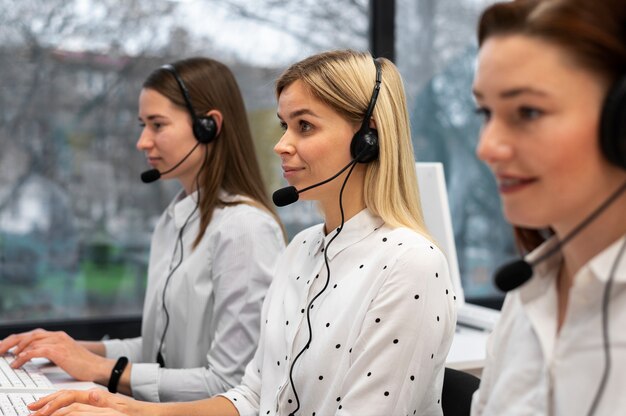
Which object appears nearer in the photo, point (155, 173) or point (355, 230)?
point (355, 230)

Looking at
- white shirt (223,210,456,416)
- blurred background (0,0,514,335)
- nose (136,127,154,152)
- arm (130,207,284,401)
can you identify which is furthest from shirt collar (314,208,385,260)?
blurred background (0,0,514,335)

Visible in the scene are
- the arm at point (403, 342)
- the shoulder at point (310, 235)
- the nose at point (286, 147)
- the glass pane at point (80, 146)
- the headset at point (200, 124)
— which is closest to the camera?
the arm at point (403, 342)

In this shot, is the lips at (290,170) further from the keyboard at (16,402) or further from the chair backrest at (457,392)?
the keyboard at (16,402)

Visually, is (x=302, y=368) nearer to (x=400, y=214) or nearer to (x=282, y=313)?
(x=282, y=313)

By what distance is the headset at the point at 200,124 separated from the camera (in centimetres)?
208

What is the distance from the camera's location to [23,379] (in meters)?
1.69

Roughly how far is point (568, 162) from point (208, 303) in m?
1.30

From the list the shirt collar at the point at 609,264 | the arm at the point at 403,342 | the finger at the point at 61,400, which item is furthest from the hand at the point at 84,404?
the shirt collar at the point at 609,264

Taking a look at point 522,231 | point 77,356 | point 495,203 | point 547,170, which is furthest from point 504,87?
point 495,203

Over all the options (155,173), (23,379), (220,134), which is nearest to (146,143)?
(155,173)

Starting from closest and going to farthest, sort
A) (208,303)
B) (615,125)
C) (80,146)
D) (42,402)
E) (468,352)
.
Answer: (615,125), (42,402), (208,303), (468,352), (80,146)

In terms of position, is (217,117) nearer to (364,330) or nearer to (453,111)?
(364,330)

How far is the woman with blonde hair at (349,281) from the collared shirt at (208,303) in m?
0.26

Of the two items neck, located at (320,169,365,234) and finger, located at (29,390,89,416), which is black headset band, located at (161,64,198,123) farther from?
finger, located at (29,390,89,416)
